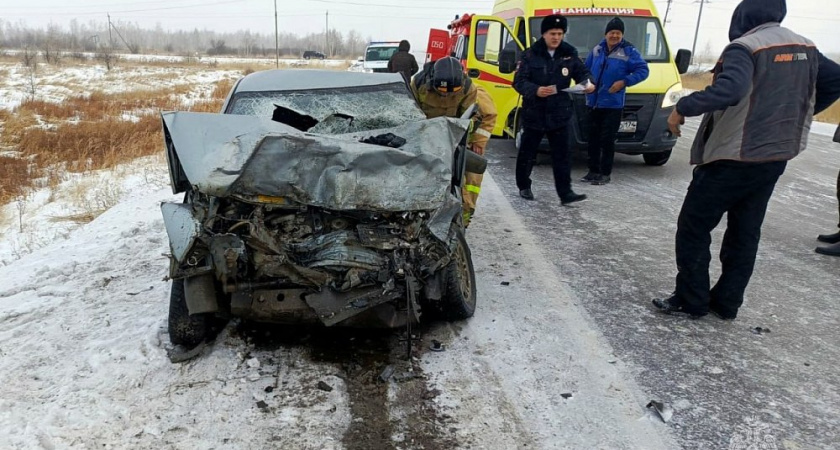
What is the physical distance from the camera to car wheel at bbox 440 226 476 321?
11.4ft

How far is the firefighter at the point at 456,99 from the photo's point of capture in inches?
194

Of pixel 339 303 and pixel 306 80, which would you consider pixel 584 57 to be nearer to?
pixel 306 80

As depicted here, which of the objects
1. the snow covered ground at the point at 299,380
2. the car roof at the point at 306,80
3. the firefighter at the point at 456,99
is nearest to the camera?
the snow covered ground at the point at 299,380

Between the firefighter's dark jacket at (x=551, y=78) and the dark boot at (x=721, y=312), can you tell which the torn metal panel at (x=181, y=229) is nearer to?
the dark boot at (x=721, y=312)

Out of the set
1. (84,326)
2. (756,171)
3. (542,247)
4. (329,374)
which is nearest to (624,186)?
(542,247)

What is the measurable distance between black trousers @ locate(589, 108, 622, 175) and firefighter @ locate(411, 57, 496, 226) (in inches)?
98.7

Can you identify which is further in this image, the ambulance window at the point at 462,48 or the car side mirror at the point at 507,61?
the ambulance window at the point at 462,48

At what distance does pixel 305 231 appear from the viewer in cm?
307

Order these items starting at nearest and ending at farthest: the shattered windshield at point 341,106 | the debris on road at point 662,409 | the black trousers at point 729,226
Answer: the debris on road at point 662,409, the black trousers at point 729,226, the shattered windshield at point 341,106

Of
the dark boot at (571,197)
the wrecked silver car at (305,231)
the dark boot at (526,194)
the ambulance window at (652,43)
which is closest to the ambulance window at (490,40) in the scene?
the ambulance window at (652,43)

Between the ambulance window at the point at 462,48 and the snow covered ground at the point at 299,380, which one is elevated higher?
the ambulance window at the point at 462,48

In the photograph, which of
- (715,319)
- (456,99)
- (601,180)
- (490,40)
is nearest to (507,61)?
(490,40)

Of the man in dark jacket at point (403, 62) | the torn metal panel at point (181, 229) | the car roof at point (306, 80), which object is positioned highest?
the man in dark jacket at point (403, 62)

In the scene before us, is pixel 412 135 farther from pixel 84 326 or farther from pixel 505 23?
pixel 505 23
